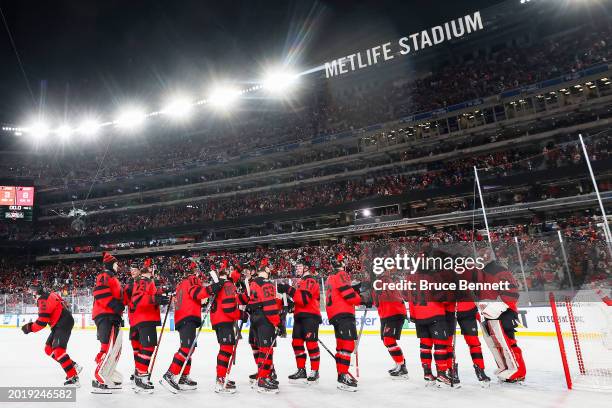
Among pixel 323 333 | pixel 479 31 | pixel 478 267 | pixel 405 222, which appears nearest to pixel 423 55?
pixel 479 31

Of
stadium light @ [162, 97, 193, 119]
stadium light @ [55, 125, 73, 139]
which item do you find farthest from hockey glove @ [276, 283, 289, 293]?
stadium light @ [55, 125, 73, 139]

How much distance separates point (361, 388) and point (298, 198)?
92.6 feet

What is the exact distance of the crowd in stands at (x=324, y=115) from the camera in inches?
1123

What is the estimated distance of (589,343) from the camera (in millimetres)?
6879

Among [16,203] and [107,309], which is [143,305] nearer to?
[107,309]

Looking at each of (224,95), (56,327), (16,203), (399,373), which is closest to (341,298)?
(399,373)

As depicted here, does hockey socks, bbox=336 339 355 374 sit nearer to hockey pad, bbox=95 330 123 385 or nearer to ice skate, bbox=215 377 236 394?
ice skate, bbox=215 377 236 394

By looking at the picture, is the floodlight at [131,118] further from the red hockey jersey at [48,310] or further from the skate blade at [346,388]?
the skate blade at [346,388]

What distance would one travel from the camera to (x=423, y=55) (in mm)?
35375

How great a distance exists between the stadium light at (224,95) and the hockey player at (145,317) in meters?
36.0

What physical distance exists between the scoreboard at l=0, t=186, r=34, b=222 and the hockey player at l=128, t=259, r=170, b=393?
30.2 meters

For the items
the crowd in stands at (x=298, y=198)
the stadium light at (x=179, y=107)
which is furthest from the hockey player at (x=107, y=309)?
the stadium light at (x=179, y=107)

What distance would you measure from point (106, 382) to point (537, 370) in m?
7.20

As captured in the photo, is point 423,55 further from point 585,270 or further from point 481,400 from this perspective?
point 481,400
